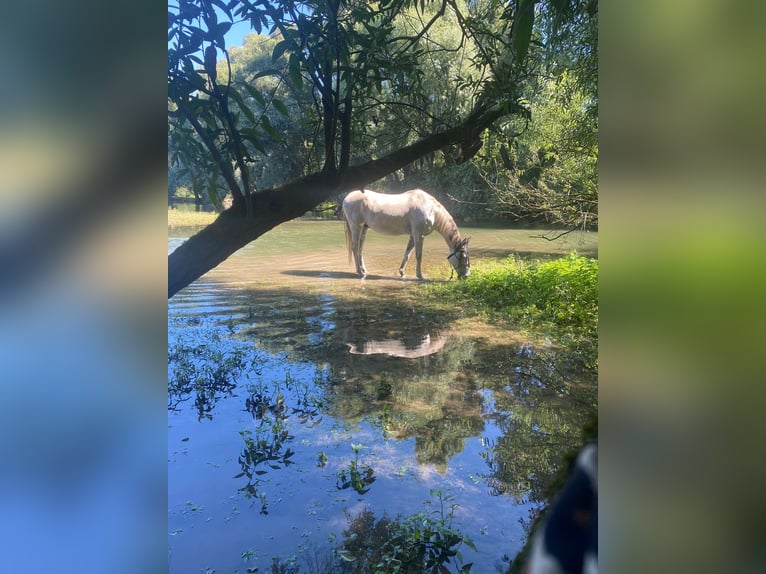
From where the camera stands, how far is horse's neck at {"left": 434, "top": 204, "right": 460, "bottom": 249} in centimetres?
322

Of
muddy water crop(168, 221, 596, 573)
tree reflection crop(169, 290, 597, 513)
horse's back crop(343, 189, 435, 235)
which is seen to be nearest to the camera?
muddy water crop(168, 221, 596, 573)

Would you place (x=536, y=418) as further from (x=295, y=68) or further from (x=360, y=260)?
(x=360, y=260)

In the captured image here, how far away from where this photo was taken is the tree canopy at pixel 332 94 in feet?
2.86

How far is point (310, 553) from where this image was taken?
1519 mm

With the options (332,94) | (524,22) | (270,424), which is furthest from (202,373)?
(524,22)

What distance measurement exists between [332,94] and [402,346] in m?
2.19

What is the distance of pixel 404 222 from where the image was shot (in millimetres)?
3646

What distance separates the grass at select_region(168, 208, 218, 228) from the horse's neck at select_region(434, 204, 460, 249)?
2.02 meters
